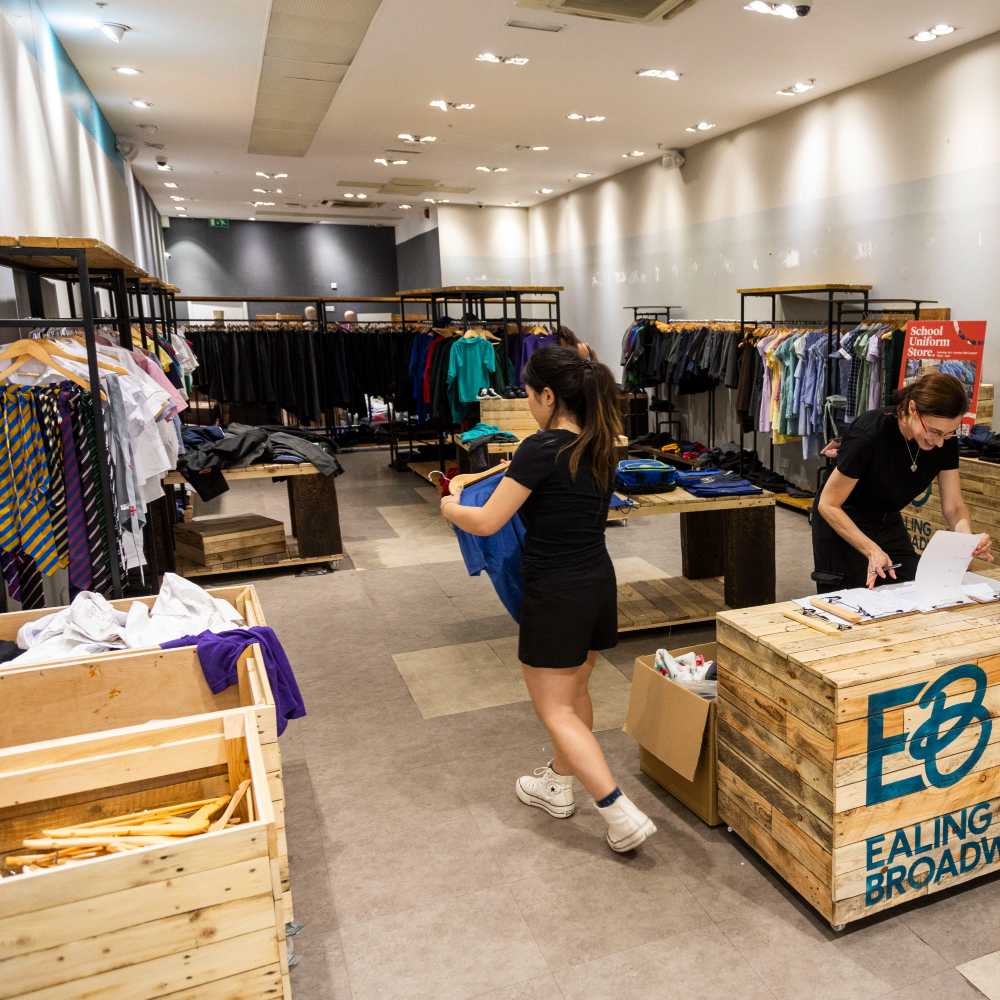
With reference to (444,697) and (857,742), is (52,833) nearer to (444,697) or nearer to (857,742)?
(857,742)

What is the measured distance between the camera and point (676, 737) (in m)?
2.88

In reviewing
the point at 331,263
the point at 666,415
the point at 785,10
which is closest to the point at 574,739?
the point at 785,10

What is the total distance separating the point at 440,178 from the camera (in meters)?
11.5

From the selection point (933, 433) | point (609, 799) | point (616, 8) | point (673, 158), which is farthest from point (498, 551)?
point (673, 158)

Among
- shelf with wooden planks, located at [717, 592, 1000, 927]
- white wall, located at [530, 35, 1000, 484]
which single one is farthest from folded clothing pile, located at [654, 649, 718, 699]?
white wall, located at [530, 35, 1000, 484]

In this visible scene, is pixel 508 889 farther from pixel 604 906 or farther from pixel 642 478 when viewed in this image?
pixel 642 478

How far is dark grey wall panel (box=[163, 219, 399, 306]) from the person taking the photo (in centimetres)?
1550

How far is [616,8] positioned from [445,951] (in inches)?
200

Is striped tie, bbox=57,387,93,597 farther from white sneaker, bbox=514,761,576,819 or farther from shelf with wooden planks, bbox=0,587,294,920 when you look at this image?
white sneaker, bbox=514,761,576,819

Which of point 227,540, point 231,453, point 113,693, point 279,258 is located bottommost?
point 227,540

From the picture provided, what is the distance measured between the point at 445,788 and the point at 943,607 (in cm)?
181

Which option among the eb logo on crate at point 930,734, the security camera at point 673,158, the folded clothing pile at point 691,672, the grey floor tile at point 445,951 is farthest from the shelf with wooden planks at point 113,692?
the security camera at point 673,158

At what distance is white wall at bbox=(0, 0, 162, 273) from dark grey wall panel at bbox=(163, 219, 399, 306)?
7665 millimetres

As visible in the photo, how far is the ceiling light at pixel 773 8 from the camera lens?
5109 mm
